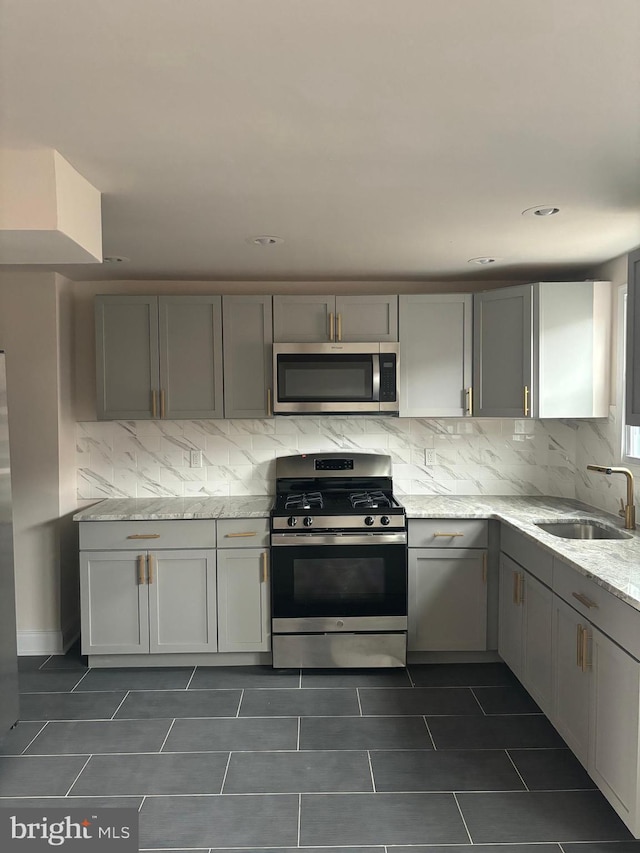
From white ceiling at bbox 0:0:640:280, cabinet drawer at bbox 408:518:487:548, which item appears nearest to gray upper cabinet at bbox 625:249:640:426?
white ceiling at bbox 0:0:640:280

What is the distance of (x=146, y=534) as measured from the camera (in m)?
3.47

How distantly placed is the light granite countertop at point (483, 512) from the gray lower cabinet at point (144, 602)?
8.9 inches

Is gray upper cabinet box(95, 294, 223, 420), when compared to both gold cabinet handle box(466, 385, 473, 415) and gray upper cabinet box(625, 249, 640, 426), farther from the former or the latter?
gray upper cabinet box(625, 249, 640, 426)

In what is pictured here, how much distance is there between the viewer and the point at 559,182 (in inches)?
86.5

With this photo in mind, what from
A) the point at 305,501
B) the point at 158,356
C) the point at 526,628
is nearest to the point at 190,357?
the point at 158,356

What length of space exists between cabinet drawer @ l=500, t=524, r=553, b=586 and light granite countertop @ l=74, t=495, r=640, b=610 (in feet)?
0.26

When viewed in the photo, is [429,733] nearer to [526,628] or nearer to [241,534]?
[526,628]

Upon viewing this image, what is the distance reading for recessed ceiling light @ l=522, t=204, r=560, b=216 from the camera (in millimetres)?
2482

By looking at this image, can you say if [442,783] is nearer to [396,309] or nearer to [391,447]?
[391,447]

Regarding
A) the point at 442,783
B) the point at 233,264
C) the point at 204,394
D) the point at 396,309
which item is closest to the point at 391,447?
the point at 396,309

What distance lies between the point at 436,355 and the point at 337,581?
1.50 meters

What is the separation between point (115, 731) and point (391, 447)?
2.29m

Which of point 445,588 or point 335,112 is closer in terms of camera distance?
point 335,112

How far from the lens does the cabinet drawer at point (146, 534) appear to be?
346 centimetres
